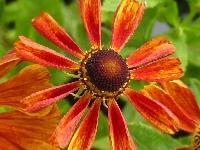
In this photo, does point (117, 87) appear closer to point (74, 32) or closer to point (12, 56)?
point (12, 56)

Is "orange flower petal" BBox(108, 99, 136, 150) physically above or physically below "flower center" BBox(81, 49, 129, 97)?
below

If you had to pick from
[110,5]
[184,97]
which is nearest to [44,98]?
[110,5]

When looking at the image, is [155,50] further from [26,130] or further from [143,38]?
[143,38]

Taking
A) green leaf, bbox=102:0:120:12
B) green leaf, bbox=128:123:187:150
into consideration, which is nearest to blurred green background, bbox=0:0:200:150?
green leaf, bbox=128:123:187:150

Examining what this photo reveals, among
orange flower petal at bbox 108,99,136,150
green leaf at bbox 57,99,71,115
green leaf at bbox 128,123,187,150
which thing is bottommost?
orange flower petal at bbox 108,99,136,150

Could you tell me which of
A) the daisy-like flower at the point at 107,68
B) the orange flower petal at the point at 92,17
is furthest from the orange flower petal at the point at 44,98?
the orange flower petal at the point at 92,17

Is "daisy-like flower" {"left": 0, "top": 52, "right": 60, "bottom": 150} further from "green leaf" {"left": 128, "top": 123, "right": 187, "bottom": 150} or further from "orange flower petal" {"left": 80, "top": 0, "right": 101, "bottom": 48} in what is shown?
"green leaf" {"left": 128, "top": 123, "right": 187, "bottom": 150}

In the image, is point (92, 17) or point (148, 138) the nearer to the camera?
point (92, 17)

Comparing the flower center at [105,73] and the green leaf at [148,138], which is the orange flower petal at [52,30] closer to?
the flower center at [105,73]

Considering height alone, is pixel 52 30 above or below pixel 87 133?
above
